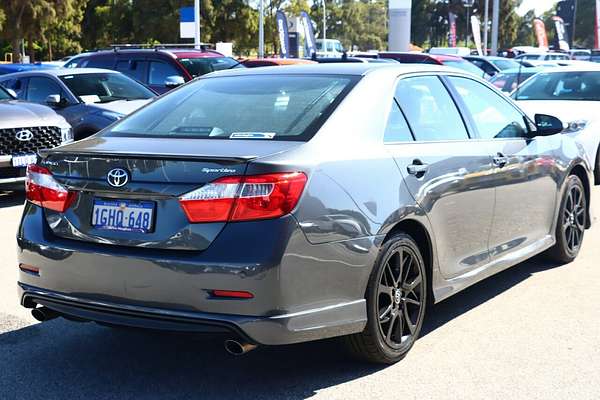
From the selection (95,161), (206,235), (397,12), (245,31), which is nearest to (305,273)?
(206,235)

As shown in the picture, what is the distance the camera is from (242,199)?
11.9ft

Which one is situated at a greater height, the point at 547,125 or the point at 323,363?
the point at 547,125

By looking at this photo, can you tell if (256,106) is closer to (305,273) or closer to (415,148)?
(415,148)

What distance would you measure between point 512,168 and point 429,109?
890 mm

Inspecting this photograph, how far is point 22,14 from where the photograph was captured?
158ft

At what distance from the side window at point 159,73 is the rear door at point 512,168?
10.2 m

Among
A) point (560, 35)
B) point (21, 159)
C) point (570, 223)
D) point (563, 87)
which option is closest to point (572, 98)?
point (563, 87)

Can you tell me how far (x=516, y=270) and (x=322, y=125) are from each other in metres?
3.01

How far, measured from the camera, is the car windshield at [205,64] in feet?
50.6

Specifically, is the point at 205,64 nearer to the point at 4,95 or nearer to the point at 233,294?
the point at 4,95

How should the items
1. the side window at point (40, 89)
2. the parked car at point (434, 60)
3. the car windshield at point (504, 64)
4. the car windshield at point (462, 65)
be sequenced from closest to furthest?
the side window at point (40, 89) → the car windshield at point (462, 65) → the parked car at point (434, 60) → the car windshield at point (504, 64)

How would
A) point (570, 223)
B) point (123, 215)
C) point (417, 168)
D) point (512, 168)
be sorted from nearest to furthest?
point (123, 215)
point (417, 168)
point (512, 168)
point (570, 223)

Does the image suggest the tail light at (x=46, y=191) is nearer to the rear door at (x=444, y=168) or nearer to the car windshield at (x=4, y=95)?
the rear door at (x=444, y=168)

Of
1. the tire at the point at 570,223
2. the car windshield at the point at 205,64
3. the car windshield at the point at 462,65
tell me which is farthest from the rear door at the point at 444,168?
the car windshield at the point at 462,65
